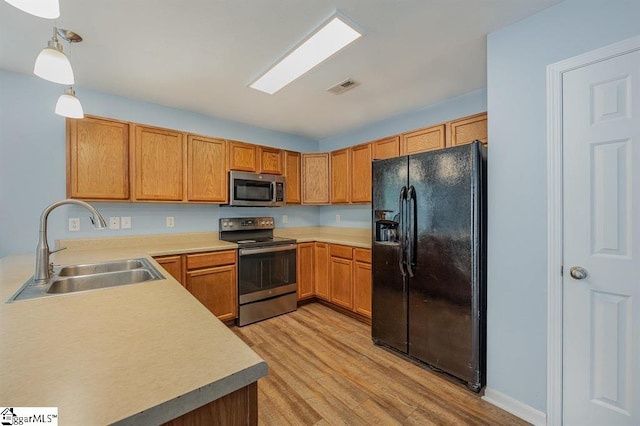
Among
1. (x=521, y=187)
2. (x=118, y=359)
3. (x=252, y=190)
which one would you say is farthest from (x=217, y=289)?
(x=521, y=187)

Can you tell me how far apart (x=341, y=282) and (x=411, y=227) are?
55.4 inches

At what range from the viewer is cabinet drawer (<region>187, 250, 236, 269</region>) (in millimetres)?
2686

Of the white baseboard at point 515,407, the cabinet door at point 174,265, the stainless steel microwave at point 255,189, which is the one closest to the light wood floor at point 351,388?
the white baseboard at point 515,407

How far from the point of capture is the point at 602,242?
56.7 inches

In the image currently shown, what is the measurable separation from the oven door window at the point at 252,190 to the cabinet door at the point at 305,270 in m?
0.80

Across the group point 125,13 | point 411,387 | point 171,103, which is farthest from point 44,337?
point 171,103

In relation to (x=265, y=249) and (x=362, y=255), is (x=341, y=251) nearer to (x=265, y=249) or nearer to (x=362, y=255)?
(x=362, y=255)

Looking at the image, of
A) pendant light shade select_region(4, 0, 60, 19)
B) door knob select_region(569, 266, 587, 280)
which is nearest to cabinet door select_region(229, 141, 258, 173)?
pendant light shade select_region(4, 0, 60, 19)

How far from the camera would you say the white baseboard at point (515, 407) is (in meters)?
1.61

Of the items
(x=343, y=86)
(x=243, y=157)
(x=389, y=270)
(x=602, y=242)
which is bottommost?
(x=389, y=270)

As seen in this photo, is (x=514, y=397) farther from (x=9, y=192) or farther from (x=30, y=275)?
(x=9, y=192)

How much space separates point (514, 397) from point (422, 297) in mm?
790

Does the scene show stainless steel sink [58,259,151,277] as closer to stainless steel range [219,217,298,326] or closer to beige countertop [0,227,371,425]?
beige countertop [0,227,371,425]

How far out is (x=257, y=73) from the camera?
2.36 meters
